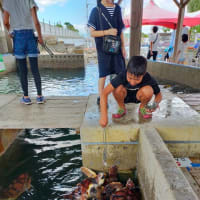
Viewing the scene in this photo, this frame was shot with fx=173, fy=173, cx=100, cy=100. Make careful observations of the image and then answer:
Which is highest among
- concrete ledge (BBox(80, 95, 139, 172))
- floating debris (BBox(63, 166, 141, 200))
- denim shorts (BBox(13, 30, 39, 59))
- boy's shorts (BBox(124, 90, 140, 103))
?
denim shorts (BBox(13, 30, 39, 59))

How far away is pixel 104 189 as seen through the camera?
2291 mm

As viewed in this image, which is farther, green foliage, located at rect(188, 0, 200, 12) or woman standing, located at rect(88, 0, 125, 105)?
green foliage, located at rect(188, 0, 200, 12)

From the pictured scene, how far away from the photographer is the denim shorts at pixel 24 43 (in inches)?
113

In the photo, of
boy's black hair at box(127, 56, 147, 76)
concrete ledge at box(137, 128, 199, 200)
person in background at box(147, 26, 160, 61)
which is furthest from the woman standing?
person in background at box(147, 26, 160, 61)

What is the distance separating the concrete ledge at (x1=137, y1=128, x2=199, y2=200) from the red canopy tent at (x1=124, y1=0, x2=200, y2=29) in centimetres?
1014

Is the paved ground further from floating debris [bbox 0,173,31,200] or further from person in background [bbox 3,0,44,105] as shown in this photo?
floating debris [bbox 0,173,31,200]

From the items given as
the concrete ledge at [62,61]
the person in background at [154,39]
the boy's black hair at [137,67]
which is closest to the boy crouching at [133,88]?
the boy's black hair at [137,67]

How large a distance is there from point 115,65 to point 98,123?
103 centimetres

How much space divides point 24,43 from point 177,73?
622cm

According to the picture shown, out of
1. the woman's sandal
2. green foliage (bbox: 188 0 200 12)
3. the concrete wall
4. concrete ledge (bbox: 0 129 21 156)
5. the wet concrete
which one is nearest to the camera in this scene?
the wet concrete

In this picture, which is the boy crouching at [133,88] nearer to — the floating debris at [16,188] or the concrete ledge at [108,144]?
the concrete ledge at [108,144]

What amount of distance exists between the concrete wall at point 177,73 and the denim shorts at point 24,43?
560cm

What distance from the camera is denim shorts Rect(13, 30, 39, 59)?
2.86 metres

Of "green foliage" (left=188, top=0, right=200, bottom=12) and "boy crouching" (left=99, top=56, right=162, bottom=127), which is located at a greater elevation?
"green foliage" (left=188, top=0, right=200, bottom=12)
